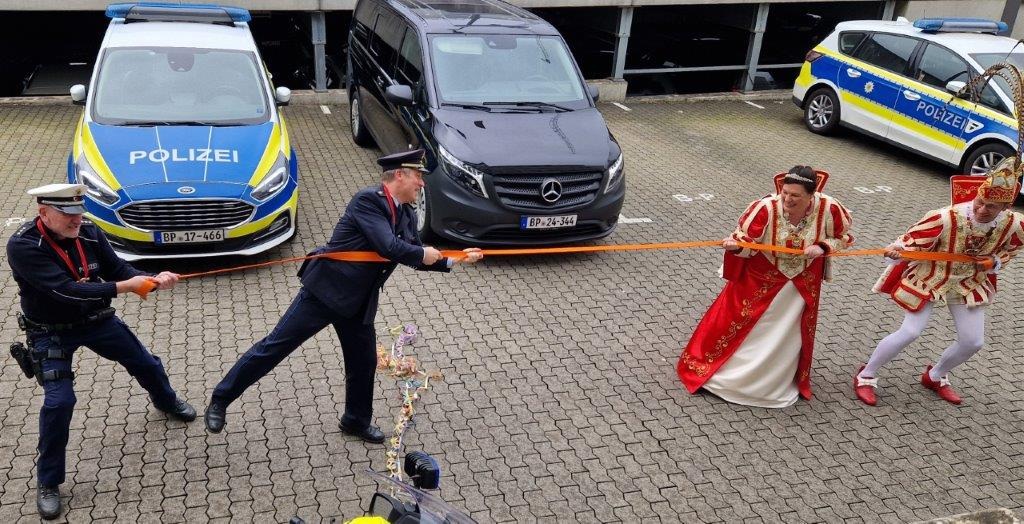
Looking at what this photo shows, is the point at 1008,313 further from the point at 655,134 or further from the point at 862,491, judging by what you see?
the point at 655,134

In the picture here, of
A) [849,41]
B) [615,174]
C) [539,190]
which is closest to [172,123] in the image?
[539,190]

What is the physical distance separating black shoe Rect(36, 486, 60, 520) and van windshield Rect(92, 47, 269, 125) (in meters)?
4.08

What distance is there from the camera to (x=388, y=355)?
6.04 m

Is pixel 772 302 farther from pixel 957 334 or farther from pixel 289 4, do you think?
pixel 289 4

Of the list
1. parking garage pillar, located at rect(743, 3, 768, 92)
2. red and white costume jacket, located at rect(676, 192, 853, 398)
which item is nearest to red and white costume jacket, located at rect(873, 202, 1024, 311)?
red and white costume jacket, located at rect(676, 192, 853, 398)

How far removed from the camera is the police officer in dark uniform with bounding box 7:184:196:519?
4.01 m

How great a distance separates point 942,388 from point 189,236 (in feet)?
19.7

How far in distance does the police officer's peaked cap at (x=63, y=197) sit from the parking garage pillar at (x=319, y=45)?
939 cm

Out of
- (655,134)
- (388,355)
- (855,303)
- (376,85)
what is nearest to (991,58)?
(655,134)

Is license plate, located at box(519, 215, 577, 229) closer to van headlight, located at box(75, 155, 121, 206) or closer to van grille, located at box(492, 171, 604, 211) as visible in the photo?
van grille, located at box(492, 171, 604, 211)

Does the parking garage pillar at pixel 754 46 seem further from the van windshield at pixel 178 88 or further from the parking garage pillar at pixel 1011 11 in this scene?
the van windshield at pixel 178 88

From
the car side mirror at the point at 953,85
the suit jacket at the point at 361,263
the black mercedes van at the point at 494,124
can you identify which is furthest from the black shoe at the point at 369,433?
the car side mirror at the point at 953,85

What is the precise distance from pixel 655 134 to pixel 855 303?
575 cm

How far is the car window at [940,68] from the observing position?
1094 centimetres
